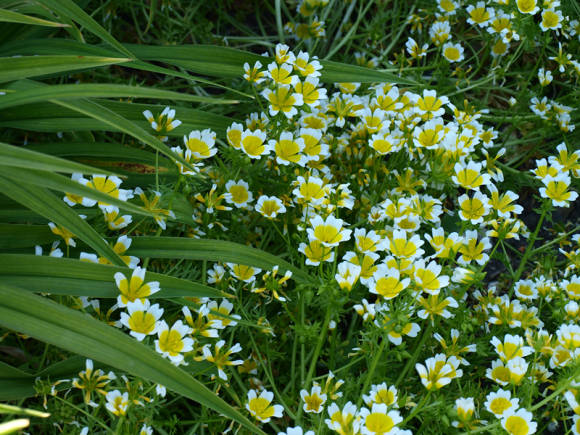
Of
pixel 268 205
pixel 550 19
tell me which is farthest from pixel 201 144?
pixel 550 19

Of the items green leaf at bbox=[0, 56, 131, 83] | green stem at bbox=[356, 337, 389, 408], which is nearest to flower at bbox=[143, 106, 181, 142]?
green leaf at bbox=[0, 56, 131, 83]

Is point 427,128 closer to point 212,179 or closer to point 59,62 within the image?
point 212,179

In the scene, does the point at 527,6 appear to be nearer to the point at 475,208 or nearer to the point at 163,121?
the point at 475,208

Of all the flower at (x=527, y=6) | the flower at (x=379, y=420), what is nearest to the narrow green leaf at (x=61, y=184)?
the flower at (x=379, y=420)

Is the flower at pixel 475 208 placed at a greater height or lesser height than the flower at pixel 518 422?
greater

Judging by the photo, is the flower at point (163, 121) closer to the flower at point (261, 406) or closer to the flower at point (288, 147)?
the flower at point (288, 147)

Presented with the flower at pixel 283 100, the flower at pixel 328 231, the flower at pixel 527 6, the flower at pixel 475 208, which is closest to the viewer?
the flower at pixel 328 231
